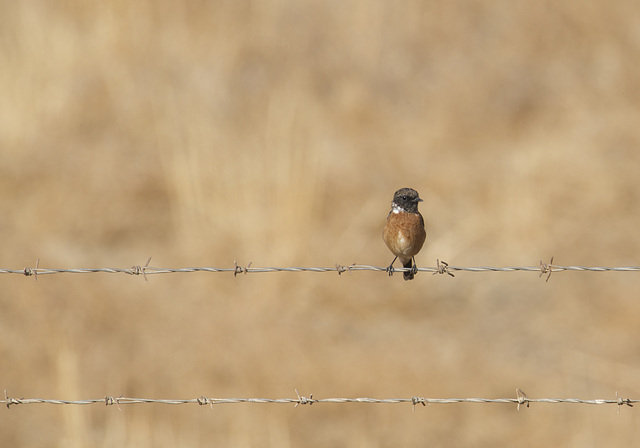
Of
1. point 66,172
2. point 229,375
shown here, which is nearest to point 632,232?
point 229,375

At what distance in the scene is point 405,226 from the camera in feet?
22.3

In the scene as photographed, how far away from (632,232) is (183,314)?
6.18 metres

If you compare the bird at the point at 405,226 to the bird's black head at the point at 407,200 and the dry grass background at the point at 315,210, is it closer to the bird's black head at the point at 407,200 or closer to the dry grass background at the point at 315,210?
the bird's black head at the point at 407,200

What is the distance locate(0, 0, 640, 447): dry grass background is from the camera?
368 inches

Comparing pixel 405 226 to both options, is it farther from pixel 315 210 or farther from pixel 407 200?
pixel 315 210

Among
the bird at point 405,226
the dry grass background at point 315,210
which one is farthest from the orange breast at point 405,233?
the dry grass background at point 315,210

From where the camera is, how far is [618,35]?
1305 centimetres

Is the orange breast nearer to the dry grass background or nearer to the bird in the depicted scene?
the bird

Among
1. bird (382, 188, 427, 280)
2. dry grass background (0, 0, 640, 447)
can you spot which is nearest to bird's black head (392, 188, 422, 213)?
bird (382, 188, 427, 280)

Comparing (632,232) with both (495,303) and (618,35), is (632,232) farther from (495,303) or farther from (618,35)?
(618,35)

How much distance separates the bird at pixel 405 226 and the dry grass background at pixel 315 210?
2509 mm

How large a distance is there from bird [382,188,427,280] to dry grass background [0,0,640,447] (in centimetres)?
251

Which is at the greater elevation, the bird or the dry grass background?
the dry grass background

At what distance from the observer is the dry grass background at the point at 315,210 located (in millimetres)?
9344
